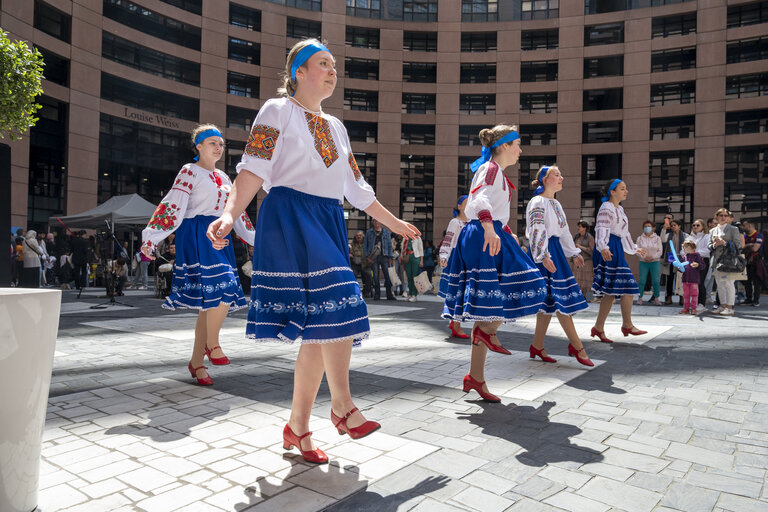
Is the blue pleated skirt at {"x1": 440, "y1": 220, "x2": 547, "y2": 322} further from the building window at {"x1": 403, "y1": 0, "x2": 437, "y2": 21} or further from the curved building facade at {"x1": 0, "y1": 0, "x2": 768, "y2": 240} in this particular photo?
the building window at {"x1": 403, "y1": 0, "x2": 437, "y2": 21}

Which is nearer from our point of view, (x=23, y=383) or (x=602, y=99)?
(x=23, y=383)

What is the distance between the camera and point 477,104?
108 ft

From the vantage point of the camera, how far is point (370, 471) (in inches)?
100

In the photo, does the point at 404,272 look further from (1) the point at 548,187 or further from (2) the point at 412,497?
(2) the point at 412,497

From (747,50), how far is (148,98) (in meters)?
32.7

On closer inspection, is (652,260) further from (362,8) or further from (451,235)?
(362,8)

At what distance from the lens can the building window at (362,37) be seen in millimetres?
33188

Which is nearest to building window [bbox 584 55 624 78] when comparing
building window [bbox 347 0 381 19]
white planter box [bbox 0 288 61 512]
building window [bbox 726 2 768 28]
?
building window [bbox 726 2 768 28]

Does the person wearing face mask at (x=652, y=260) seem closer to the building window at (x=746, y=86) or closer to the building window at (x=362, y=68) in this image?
the building window at (x=746, y=86)

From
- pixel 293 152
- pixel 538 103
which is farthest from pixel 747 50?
pixel 293 152

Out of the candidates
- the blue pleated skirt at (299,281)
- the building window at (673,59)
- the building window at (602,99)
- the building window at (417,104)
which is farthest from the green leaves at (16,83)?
the building window at (673,59)

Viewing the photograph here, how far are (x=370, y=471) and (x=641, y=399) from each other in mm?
2467

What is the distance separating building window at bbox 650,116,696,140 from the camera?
29188mm

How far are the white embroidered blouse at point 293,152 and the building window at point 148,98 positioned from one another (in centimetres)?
2766
